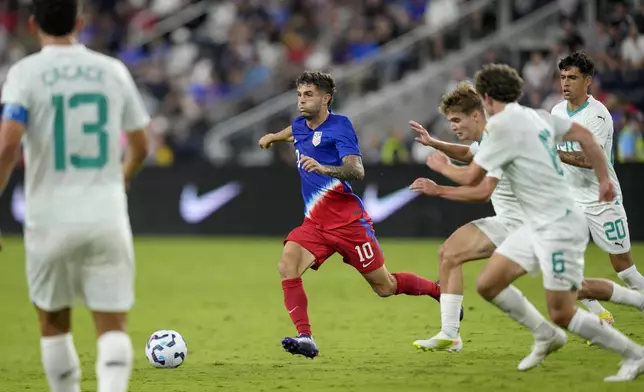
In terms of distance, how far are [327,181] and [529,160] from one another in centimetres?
255

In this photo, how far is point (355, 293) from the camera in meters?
13.9

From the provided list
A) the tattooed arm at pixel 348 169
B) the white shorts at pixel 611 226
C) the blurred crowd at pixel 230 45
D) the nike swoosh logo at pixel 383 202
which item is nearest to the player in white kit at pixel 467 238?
the tattooed arm at pixel 348 169

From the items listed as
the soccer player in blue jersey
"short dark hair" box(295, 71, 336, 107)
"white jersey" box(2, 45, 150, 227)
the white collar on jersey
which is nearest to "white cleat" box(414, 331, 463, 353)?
the soccer player in blue jersey

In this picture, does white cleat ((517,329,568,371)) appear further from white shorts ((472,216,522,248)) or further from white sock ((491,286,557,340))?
white shorts ((472,216,522,248))

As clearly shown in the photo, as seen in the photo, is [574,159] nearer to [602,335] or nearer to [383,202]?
[602,335]

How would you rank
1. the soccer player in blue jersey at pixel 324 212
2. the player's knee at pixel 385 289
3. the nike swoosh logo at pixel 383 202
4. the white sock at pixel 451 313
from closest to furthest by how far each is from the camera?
the white sock at pixel 451 313
the soccer player in blue jersey at pixel 324 212
the player's knee at pixel 385 289
the nike swoosh logo at pixel 383 202

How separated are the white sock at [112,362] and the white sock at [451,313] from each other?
3.43 metres

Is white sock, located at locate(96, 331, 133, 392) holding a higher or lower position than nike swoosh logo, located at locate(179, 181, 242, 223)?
lower

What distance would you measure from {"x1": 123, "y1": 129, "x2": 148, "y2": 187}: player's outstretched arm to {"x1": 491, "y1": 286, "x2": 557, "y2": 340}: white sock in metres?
2.75

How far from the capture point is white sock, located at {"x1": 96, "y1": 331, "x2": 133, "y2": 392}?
5.51m

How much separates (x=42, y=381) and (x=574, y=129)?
4.28 meters

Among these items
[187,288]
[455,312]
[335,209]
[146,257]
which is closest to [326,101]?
[335,209]

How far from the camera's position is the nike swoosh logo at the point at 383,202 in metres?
19.3

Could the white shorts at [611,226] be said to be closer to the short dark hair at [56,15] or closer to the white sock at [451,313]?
the white sock at [451,313]
